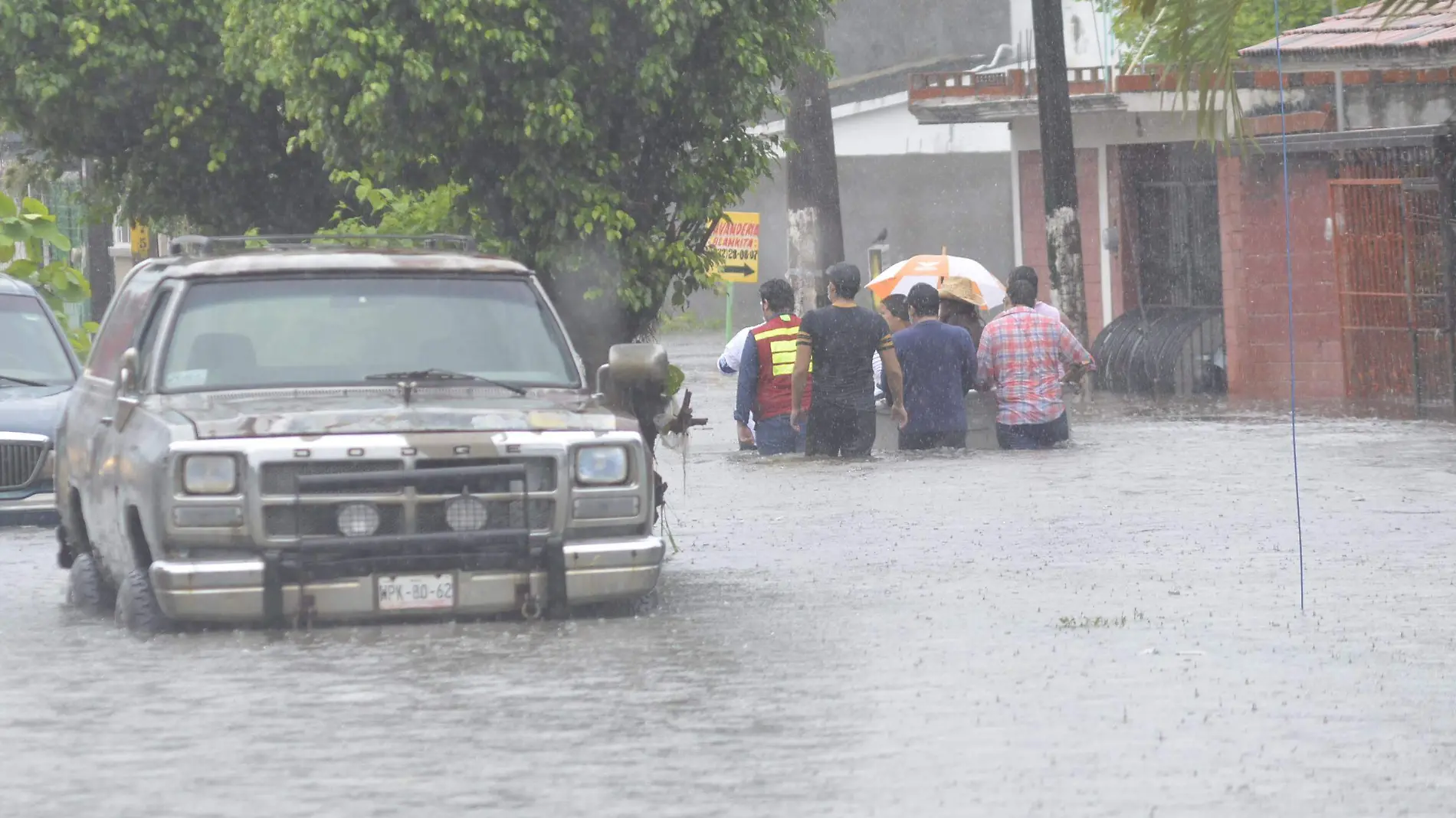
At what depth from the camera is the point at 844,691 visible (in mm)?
7887

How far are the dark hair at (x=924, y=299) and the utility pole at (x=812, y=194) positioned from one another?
12566mm

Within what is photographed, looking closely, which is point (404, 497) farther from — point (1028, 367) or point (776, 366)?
point (1028, 367)

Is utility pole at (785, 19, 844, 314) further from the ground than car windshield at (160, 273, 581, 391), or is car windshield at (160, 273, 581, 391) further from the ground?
utility pole at (785, 19, 844, 314)

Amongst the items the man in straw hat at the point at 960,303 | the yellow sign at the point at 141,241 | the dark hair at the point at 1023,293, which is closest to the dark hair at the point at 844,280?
the dark hair at the point at 1023,293

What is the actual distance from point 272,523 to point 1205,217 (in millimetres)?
20158

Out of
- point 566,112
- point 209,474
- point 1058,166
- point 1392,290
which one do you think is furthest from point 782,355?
point 1392,290

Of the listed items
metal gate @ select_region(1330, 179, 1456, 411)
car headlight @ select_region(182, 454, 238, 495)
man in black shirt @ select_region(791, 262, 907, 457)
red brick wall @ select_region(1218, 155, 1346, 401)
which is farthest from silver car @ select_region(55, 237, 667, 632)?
red brick wall @ select_region(1218, 155, 1346, 401)

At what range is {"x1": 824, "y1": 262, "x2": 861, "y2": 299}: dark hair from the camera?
15.4 m

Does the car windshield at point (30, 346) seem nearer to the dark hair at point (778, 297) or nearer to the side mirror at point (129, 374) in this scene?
the dark hair at point (778, 297)

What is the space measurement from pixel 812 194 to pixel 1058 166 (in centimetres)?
620

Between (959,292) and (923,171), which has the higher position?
(923,171)

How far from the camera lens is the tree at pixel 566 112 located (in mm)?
17875

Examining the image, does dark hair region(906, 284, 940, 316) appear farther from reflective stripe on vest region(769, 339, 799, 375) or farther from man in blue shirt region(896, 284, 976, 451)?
reflective stripe on vest region(769, 339, 799, 375)

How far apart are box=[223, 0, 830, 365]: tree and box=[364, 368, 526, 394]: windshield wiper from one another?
332 inches
